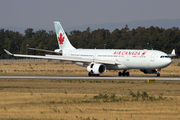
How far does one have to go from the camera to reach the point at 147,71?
4916 cm

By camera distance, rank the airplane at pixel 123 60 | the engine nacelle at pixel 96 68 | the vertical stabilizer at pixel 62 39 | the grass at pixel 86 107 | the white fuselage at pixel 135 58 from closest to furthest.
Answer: the grass at pixel 86 107 < the white fuselage at pixel 135 58 < the airplane at pixel 123 60 < the engine nacelle at pixel 96 68 < the vertical stabilizer at pixel 62 39

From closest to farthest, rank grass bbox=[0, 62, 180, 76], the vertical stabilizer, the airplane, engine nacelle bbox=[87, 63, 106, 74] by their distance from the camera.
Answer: the airplane, engine nacelle bbox=[87, 63, 106, 74], grass bbox=[0, 62, 180, 76], the vertical stabilizer

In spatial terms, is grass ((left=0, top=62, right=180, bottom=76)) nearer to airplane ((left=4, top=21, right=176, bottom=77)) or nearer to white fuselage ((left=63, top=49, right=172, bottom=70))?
airplane ((left=4, top=21, right=176, bottom=77))

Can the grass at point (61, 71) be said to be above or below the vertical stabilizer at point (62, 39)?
below

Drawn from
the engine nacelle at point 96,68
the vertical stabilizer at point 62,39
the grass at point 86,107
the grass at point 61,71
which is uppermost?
the vertical stabilizer at point 62,39

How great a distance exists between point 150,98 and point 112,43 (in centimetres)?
13819

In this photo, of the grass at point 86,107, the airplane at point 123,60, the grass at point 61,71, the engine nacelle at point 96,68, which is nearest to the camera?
the grass at point 86,107

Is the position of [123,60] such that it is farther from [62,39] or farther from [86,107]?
[86,107]

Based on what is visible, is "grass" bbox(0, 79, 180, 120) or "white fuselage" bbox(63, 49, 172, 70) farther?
"white fuselage" bbox(63, 49, 172, 70)

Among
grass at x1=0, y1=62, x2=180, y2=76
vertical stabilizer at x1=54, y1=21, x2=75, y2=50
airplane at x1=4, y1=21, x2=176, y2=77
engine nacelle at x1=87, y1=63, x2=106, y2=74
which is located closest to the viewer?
airplane at x1=4, y1=21, x2=176, y2=77

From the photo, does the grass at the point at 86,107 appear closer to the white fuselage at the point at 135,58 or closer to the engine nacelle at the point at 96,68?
the white fuselage at the point at 135,58

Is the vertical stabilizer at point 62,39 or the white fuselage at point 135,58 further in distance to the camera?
the vertical stabilizer at point 62,39

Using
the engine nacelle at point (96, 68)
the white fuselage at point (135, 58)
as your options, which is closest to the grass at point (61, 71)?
the white fuselage at point (135, 58)

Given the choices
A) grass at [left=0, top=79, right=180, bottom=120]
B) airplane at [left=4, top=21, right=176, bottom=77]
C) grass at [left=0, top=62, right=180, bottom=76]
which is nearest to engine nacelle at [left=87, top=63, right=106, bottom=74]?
airplane at [left=4, top=21, right=176, bottom=77]
